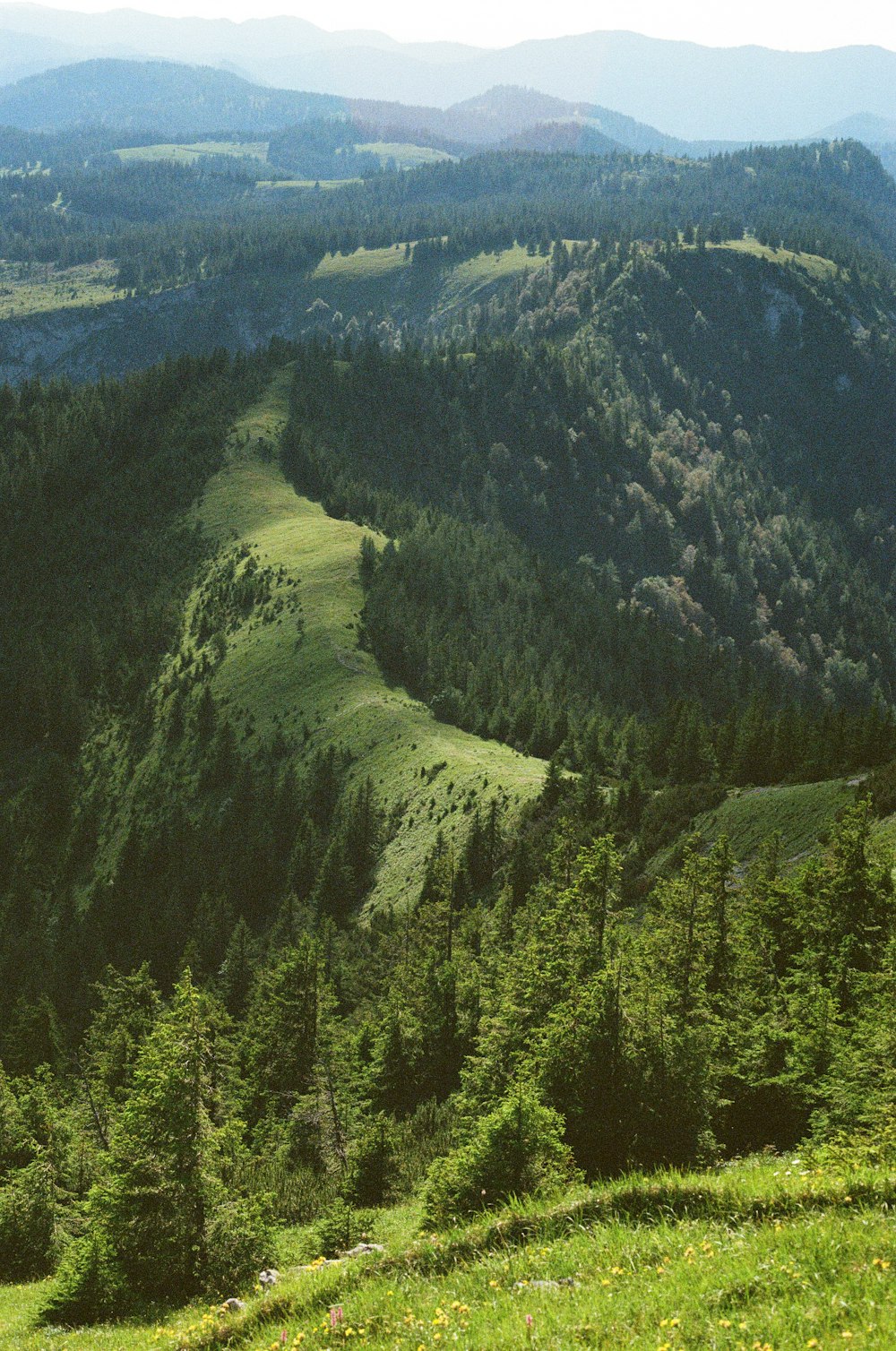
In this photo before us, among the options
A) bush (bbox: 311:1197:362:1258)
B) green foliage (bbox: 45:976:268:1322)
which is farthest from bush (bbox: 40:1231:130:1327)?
bush (bbox: 311:1197:362:1258)

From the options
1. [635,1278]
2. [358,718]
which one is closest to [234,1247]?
[635,1278]

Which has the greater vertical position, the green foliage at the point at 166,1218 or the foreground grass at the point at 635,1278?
the foreground grass at the point at 635,1278

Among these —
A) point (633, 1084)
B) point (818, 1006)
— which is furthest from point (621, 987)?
point (818, 1006)

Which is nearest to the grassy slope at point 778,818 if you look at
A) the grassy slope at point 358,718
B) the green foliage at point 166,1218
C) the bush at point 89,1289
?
the grassy slope at point 358,718

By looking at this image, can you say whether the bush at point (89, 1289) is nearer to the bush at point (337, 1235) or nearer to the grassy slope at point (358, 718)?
the bush at point (337, 1235)

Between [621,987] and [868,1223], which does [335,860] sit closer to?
[621,987]

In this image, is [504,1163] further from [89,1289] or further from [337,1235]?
[89,1289]
